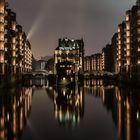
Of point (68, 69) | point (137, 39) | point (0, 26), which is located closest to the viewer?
point (0, 26)

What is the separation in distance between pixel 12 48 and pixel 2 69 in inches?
1483

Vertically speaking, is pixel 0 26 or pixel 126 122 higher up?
pixel 0 26

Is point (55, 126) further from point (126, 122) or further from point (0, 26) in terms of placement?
point (0, 26)

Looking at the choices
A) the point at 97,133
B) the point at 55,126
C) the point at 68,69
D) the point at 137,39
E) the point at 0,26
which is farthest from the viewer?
the point at 68,69

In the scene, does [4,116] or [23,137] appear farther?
[4,116]

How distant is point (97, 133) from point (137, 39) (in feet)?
351

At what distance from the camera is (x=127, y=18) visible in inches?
6334

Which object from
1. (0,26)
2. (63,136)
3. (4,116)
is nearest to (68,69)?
(0,26)

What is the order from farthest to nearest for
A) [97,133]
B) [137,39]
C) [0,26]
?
[137,39], [0,26], [97,133]

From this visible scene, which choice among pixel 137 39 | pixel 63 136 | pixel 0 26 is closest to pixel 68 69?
pixel 137 39

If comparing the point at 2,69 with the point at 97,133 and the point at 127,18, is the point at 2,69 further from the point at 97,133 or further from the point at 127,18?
the point at 97,133

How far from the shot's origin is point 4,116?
41.0 m

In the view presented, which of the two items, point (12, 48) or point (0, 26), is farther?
point (12, 48)

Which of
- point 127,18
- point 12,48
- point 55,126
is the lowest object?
point 55,126
